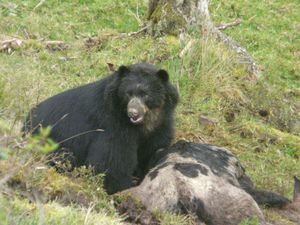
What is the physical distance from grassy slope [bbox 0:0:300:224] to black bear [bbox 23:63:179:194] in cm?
63

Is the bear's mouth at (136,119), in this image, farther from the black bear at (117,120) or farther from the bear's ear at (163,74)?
the bear's ear at (163,74)

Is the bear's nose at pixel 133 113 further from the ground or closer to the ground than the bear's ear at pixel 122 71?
closer to the ground

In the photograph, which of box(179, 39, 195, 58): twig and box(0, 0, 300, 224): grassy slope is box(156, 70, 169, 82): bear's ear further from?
box(179, 39, 195, 58): twig

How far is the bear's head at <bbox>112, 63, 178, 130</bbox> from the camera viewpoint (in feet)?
25.6

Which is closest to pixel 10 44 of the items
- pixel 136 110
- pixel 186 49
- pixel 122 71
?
pixel 186 49

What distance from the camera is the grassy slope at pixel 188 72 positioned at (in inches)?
391

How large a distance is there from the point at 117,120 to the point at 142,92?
17.3 inches

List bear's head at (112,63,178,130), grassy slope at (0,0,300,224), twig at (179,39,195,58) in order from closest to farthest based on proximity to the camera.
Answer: bear's head at (112,63,178,130)
grassy slope at (0,0,300,224)
twig at (179,39,195,58)

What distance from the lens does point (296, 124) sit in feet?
37.7

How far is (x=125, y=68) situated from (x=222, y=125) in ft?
Result: 10.9

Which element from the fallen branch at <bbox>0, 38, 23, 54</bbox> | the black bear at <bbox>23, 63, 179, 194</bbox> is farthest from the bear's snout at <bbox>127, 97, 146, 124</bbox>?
the fallen branch at <bbox>0, 38, 23, 54</bbox>

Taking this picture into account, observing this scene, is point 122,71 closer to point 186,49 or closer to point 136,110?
point 136,110

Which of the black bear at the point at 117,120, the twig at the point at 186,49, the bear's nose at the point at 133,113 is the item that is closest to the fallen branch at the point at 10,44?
the twig at the point at 186,49

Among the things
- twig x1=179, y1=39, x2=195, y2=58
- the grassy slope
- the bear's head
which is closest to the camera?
the bear's head
